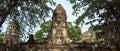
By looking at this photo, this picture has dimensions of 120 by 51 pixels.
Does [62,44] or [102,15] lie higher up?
[102,15]

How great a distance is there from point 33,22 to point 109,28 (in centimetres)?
717

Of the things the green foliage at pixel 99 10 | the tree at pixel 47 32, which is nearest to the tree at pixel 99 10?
the green foliage at pixel 99 10

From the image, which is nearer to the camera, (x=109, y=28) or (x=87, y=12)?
(x=109, y=28)

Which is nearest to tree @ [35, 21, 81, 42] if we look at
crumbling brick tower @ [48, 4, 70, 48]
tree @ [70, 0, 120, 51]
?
tree @ [70, 0, 120, 51]

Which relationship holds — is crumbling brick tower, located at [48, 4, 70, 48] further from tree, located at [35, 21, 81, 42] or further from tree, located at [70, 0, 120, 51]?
tree, located at [35, 21, 81, 42]

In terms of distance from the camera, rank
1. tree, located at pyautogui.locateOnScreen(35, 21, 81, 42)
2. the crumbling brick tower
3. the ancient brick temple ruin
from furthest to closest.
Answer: tree, located at pyautogui.locateOnScreen(35, 21, 81, 42)
the crumbling brick tower
the ancient brick temple ruin

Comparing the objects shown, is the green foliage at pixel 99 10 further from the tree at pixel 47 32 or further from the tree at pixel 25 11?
the tree at pixel 47 32

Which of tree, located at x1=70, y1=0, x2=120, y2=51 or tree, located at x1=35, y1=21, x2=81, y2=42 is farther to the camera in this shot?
tree, located at x1=35, y1=21, x2=81, y2=42

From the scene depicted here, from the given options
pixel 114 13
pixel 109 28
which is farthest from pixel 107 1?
pixel 109 28

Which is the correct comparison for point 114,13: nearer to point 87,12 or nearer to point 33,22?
point 87,12

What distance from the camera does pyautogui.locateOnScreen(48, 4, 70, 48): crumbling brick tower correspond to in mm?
18828

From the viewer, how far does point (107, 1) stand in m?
23.5

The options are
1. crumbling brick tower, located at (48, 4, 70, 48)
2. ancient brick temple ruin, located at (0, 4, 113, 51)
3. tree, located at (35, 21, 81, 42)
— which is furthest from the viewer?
tree, located at (35, 21, 81, 42)

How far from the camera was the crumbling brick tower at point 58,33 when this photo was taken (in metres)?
18.8
